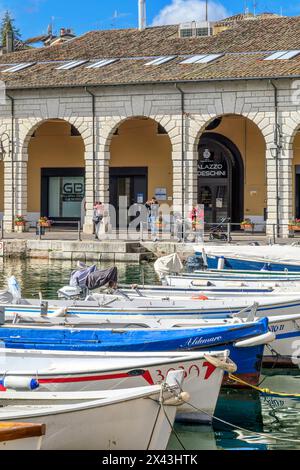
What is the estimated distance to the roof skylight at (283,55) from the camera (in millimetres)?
38100

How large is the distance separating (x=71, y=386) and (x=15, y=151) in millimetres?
30352

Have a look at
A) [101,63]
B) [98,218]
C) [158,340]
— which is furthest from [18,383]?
[101,63]

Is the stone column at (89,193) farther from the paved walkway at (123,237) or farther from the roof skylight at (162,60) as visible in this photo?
the roof skylight at (162,60)

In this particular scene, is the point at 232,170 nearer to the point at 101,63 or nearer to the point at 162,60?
the point at 162,60

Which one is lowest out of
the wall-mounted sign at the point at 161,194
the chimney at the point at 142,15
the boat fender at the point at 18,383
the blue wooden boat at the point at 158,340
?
the boat fender at the point at 18,383

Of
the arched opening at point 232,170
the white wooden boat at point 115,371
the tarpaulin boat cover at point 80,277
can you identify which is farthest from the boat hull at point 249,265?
the white wooden boat at point 115,371

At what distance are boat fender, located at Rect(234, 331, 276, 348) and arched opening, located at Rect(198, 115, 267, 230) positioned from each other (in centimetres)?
2838

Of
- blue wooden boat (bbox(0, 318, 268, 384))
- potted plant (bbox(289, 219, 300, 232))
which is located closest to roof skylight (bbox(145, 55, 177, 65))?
potted plant (bbox(289, 219, 300, 232))

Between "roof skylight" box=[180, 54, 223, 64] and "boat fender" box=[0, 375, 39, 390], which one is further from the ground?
"roof skylight" box=[180, 54, 223, 64]

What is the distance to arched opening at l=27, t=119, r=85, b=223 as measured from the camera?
1747 inches

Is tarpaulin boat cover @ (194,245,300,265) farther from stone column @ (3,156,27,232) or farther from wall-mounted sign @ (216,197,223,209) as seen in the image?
stone column @ (3,156,27,232)

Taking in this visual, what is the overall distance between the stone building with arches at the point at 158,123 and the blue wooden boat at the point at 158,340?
23.2m

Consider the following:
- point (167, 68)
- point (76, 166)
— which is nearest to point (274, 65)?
point (167, 68)
